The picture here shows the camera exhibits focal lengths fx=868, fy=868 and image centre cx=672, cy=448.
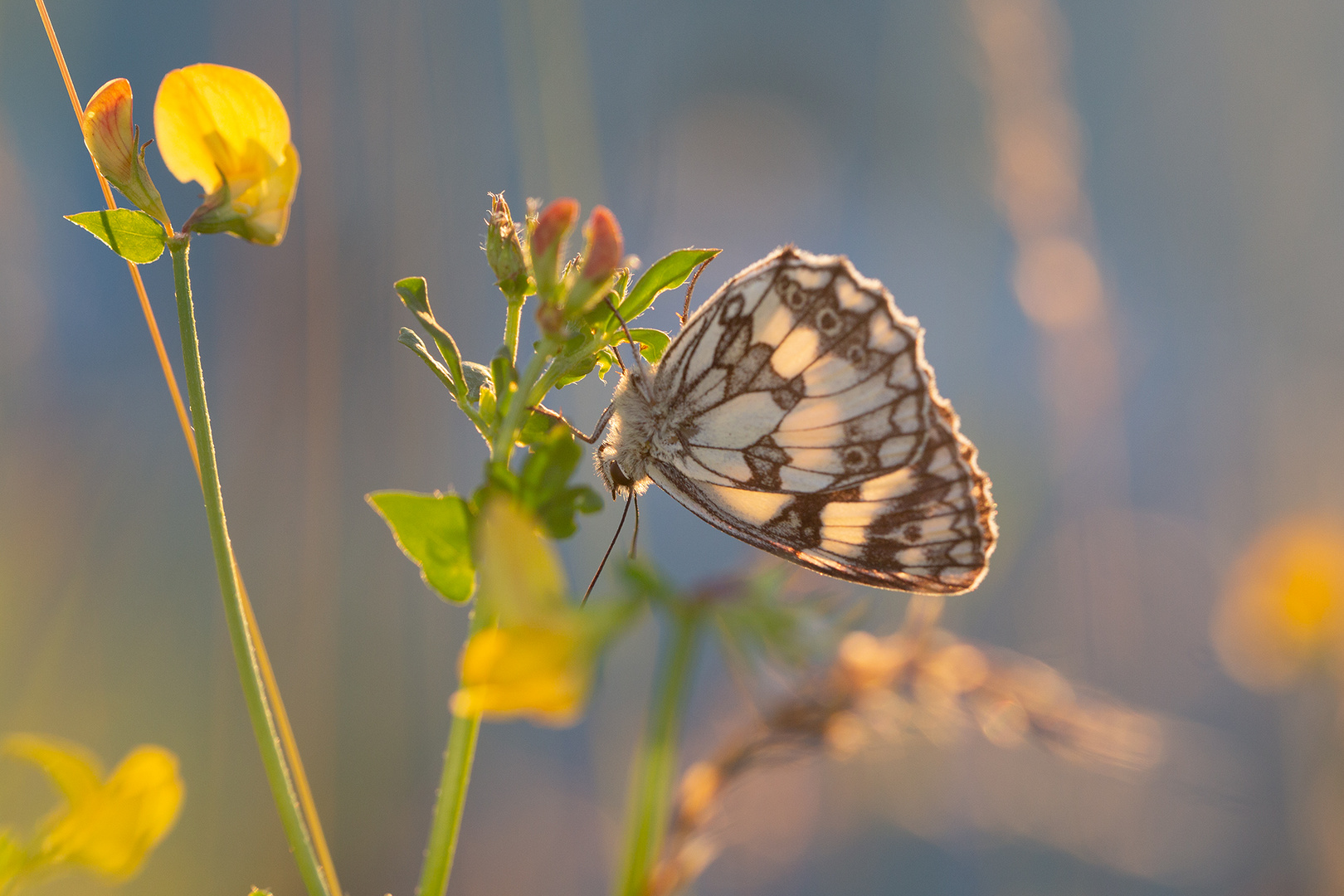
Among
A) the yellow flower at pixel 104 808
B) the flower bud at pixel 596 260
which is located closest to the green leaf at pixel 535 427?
the flower bud at pixel 596 260

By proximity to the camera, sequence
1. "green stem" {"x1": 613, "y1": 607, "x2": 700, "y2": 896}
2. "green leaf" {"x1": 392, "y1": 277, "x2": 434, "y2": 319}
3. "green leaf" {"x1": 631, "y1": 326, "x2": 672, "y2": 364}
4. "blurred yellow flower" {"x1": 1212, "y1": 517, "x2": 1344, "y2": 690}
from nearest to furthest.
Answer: "green stem" {"x1": 613, "y1": 607, "x2": 700, "y2": 896} → "green leaf" {"x1": 392, "y1": 277, "x2": 434, "y2": 319} → "green leaf" {"x1": 631, "y1": 326, "x2": 672, "y2": 364} → "blurred yellow flower" {"x1": 1212, "y1": 517, "x2": 1344, "y2": 690}

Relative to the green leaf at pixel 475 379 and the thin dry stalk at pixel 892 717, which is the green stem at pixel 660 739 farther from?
the green leaf at pixel 475 379

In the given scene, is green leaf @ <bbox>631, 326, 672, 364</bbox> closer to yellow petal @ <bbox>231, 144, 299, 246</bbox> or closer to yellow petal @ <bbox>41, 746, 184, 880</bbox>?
yellow petal @ <bbox>231, 144, 299, 246</bbox>

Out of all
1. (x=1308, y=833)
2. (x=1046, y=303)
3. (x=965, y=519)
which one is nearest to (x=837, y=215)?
(x=1046, y=303)

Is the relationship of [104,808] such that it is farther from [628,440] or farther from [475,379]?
[628,440]

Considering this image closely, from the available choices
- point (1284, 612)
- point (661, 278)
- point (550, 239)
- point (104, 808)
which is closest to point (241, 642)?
point (104, 808)

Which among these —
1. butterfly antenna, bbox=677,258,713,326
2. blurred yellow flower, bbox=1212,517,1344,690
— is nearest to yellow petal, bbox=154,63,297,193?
butterfly antenna, bbox=677,258,713,326
